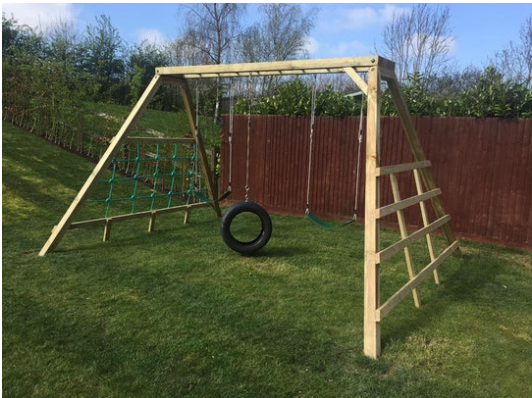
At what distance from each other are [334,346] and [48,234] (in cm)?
445

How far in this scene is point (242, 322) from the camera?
3.44m

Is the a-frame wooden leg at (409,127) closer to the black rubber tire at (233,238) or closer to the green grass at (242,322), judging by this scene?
the green grass at (242,322)

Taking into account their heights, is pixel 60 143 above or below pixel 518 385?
above

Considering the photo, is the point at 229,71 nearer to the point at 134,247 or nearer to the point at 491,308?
the point at 134,247

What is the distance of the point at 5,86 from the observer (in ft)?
35.8

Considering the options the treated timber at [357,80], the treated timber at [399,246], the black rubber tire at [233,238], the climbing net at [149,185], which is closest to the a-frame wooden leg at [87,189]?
the black rubber tire at [233,238]

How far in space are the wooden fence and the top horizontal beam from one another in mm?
2847

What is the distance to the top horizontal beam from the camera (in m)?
3.52

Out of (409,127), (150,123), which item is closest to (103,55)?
(150,123)

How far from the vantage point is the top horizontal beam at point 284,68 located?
3.52 m

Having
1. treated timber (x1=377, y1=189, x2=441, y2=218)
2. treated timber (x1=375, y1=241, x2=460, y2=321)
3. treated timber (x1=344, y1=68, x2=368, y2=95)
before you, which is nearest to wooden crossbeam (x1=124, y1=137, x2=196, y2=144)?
treated timber (x1=344, y1=68, x2=368, y2=95)

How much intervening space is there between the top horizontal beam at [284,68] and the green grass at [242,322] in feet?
6.99

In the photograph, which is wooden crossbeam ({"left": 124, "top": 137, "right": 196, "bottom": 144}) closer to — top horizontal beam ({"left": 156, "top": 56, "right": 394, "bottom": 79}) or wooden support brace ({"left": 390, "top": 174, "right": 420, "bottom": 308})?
top horizontal beam ({"left": 156, "top": 56, "right": 394, "bottom": 79})

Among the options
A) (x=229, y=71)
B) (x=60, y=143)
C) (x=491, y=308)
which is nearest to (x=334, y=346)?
(x=491, y=308)
